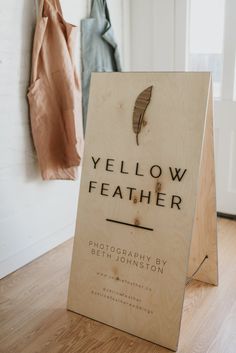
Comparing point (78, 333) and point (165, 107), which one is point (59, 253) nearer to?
point (78, 333)

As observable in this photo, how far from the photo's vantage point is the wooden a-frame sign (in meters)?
1.62

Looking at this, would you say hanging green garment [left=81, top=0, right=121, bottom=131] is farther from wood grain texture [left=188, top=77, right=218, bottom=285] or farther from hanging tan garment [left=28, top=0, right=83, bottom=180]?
wood grain texture [left=188, top=77, right=218, bottom=285]

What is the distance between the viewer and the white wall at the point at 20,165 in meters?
2.16

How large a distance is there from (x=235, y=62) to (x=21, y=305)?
7.13 feet

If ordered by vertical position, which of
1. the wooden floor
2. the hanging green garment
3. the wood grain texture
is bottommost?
the wooden floor

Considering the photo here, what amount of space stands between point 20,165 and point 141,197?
0.93 meters

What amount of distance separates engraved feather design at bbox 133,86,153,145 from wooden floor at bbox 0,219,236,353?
2.95ft

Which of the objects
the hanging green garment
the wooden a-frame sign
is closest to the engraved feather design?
the wooden a-frame sign

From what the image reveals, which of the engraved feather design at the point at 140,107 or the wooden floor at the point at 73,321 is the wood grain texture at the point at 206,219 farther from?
the engraved feather design at the point at 140,107

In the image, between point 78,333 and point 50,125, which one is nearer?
point 78,333

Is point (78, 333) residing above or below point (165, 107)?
below

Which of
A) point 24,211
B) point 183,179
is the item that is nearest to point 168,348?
point 183,179

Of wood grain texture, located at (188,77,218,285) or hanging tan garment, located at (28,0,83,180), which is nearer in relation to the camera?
wood grain texture, located at (188,77,218,285)

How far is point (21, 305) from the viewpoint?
2.03 metres
